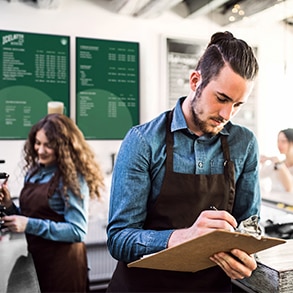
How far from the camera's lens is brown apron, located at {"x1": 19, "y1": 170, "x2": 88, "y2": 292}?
7.15ft

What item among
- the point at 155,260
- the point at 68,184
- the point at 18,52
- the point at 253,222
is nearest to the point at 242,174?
the point at 253,222

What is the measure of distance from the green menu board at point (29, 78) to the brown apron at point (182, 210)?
1289mm

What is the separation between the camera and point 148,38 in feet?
8.59

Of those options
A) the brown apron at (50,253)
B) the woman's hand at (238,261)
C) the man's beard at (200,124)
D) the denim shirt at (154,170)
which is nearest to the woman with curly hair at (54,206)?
the brown apron at (50,253)

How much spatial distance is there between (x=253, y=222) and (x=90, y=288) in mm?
2111

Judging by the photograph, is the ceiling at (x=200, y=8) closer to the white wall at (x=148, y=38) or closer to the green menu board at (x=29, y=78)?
the white wall at (x=148, y=38)

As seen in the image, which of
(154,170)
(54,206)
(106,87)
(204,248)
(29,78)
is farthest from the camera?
(106,87)

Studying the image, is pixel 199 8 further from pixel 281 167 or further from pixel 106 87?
pixel 281 167

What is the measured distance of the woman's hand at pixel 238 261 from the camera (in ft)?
3.09

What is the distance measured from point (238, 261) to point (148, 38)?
78.3 inches

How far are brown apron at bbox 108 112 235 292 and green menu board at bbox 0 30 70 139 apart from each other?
1.29 meters

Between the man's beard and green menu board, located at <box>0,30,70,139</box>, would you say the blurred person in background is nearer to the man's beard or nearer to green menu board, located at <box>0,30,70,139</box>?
the man's beard

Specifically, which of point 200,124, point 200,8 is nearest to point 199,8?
point 200,8

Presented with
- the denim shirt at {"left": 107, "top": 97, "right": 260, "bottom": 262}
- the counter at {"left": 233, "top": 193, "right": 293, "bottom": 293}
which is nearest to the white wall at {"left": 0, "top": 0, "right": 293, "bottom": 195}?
the denim shirt at {"left": 107, "top": 97, "right": 260, "bottom": 262}
